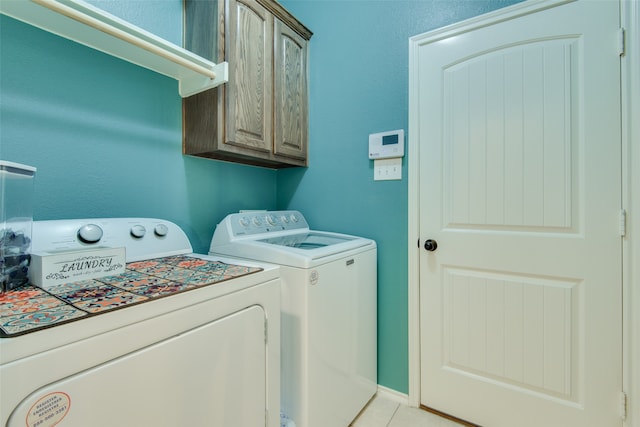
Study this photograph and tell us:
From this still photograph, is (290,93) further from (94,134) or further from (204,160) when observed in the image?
(94,134)

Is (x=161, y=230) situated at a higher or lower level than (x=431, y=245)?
higher

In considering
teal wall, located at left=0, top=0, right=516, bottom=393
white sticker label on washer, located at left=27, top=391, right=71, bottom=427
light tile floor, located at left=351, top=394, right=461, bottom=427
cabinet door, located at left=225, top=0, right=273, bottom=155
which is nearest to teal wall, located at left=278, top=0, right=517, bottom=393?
teal wall, located at left=0, top=0, right=516, bottom=393

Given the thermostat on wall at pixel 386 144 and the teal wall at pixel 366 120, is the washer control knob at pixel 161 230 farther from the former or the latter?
the thermostat on wall at pixel 386 144

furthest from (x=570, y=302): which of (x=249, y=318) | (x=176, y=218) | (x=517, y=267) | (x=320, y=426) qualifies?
(x=176, y=218)

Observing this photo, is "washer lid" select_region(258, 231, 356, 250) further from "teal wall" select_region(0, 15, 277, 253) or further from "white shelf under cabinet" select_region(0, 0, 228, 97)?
"white shelf under cabinet" select_region(0, 0, 228, 97)

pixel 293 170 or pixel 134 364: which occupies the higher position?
pixel 293 170

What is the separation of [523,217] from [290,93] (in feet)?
5.03

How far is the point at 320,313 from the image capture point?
4.13 ft

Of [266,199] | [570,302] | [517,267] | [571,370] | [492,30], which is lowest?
[571,370]

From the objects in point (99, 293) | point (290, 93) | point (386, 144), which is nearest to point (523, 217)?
point (386, 144)

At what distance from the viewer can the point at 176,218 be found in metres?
1.55

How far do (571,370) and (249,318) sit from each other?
4.82 ft

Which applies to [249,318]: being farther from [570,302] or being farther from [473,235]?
[570,302]

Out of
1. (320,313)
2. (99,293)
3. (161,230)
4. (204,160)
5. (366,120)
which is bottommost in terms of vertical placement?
(320,313)
